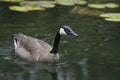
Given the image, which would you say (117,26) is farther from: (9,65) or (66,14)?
(9,65)

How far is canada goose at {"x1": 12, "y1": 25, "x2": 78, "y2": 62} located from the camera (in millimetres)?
12234

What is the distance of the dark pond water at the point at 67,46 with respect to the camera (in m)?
11.4

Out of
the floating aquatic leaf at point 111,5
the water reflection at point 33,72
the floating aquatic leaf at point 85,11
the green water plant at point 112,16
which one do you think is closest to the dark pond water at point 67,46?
the water reflection at point 33,72

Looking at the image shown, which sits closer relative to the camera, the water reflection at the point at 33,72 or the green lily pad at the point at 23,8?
the water reflection at the point at 33,72

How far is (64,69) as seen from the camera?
461 inches

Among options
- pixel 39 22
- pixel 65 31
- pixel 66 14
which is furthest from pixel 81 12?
pixel 65 31

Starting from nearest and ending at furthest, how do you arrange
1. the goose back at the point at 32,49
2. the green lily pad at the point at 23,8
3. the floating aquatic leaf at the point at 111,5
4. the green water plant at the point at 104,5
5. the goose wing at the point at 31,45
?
the goose back at the point at 32,49, the goose wing at the point at 31,45, the green lily pad at the point at 23,8, the green water plant at the point at 104,5, the floating aquatic leaf at the point at 111,5

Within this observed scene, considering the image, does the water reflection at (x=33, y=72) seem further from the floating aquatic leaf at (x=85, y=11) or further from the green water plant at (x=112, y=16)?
the floating aquatic leaf at (x=85, y=11)

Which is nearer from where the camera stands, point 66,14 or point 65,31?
point 65,31

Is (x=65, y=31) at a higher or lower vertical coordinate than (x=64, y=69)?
higher

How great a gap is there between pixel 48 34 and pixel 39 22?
129 cm

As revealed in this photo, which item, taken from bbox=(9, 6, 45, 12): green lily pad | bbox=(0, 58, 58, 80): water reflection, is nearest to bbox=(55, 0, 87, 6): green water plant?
bbox=(9, 6, 45, 12): green lily pad

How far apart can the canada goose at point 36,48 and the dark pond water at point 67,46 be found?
0.58 ft

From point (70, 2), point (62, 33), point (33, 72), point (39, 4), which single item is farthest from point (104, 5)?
point (33, 72)
